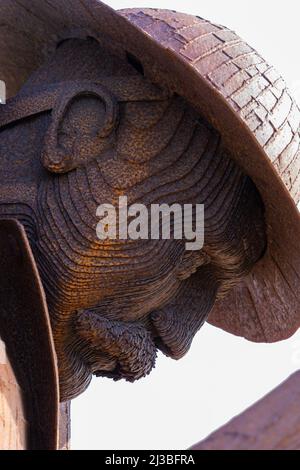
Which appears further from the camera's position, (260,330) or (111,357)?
(260,330)

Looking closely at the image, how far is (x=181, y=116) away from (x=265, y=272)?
96 centimetres

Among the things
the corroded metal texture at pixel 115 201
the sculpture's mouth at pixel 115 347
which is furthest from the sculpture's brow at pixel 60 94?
the sculpture's mouth at pixel 115 347

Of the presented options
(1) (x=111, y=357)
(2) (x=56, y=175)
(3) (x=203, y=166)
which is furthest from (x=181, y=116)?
(1) (x=111, y=357)

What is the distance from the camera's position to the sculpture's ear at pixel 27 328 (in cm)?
494

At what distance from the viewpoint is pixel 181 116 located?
5.75 m

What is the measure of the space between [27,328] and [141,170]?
91 cm

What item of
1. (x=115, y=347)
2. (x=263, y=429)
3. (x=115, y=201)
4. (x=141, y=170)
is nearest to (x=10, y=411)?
(x=115, y=347)

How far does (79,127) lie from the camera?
5.68 meters

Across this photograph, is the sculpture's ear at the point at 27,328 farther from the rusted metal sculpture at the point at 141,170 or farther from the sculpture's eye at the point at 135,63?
the sculpture's eye at the point at 135,63

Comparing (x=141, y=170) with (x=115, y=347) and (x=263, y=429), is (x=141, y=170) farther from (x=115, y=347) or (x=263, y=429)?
(x=263, y=429)

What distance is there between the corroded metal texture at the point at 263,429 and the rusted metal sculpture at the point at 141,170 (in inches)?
80.5

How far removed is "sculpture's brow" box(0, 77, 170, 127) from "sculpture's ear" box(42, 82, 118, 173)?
41 millimetres

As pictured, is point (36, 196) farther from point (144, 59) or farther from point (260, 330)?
point (260, 330)
